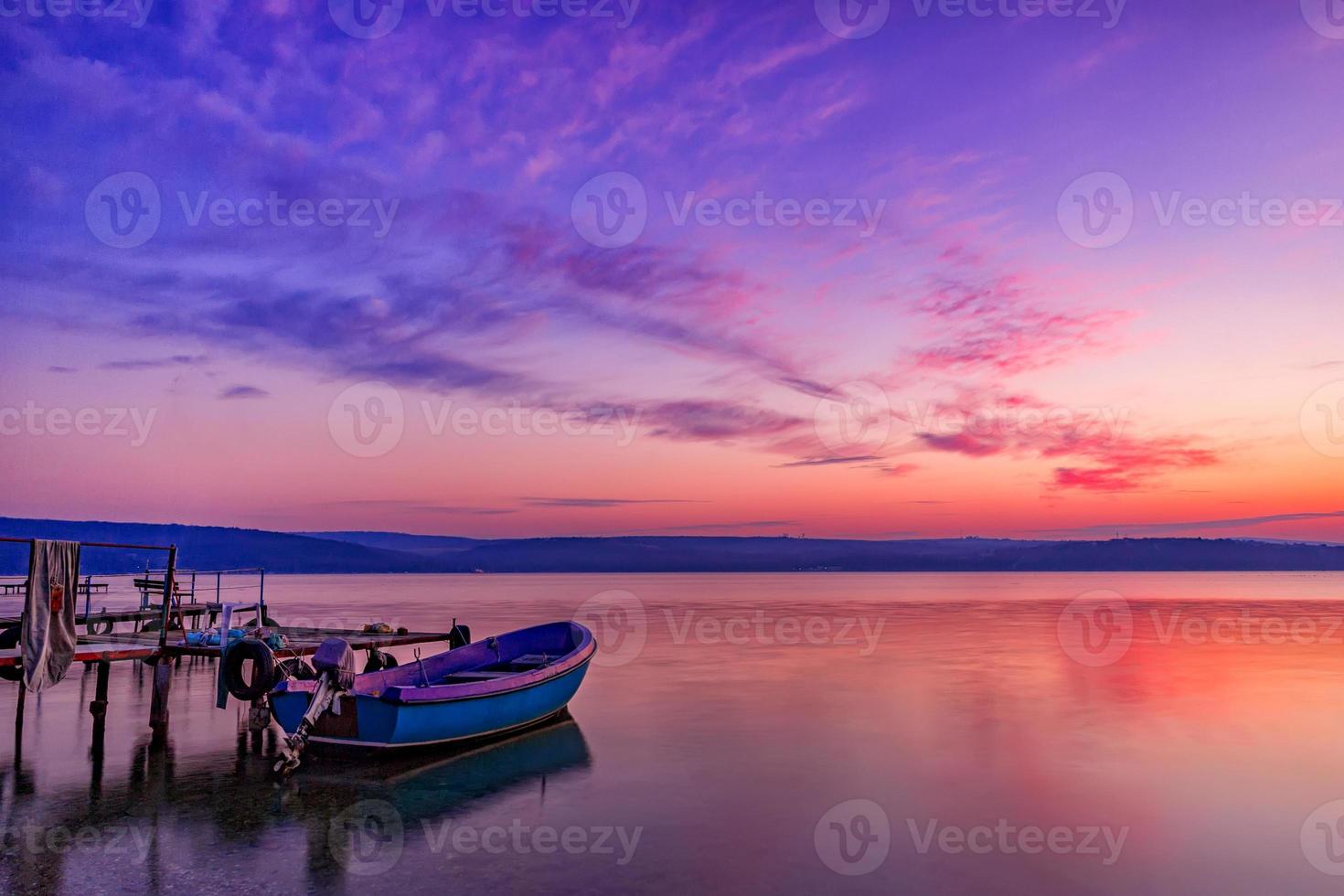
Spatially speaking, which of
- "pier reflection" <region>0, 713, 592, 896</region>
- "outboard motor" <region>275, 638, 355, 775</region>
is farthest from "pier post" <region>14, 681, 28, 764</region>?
"outboard motor" <region>275, 638, 355, 775</region>

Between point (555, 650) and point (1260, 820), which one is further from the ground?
point (555, 650)

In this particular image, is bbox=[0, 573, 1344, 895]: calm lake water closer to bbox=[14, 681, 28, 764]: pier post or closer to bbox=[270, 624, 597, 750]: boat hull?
bbox=[14, 681, 28, 764]: pier post

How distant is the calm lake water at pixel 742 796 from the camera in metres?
10.9

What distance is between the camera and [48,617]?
1566 centimetres

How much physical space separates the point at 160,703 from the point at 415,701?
642 cm

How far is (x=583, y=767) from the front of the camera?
55.8 feet

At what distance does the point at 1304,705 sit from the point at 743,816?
20152 millimetres

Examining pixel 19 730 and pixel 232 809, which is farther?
pixel 19 730

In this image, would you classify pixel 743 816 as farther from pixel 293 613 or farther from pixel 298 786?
pixel 293 613

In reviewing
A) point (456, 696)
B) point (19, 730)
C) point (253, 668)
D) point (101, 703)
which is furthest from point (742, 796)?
point (19, 730)

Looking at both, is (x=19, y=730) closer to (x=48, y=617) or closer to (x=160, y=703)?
(x=160, y=703)

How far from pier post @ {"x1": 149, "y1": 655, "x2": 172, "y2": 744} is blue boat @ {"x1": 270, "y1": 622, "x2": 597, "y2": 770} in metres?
3.65

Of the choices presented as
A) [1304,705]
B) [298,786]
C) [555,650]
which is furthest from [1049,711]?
[298,786]

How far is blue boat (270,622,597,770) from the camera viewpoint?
1579 cm
